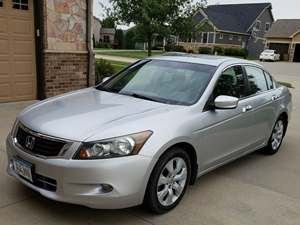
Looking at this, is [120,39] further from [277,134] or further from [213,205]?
[213,205]

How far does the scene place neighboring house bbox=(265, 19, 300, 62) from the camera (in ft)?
166

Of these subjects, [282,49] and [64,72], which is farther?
[282,49]

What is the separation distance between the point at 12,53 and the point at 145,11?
23.8ft

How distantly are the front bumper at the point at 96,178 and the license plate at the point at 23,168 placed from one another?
4.1 inches

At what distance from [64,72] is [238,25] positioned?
49.4 metres

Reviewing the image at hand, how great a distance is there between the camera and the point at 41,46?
809 cm

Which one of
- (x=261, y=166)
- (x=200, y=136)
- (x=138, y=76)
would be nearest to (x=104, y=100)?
(x=138, y=76)

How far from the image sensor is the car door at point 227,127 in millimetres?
3924

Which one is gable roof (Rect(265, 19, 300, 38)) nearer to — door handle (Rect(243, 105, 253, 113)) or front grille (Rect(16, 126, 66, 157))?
door handle (Rect(243, 105, 253, 113))

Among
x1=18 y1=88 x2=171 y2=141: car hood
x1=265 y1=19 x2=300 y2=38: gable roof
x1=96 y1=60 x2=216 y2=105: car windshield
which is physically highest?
x1=265 y1=19 x2=300 y2=38: gable roof

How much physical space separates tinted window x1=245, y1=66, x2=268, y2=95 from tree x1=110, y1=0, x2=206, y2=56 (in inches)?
361

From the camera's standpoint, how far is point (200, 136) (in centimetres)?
378

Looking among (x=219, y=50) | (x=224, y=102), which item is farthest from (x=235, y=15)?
(x=224, y=102)

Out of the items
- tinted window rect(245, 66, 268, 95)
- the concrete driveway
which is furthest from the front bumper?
tinted window rect(245, 66, 268, 95)
